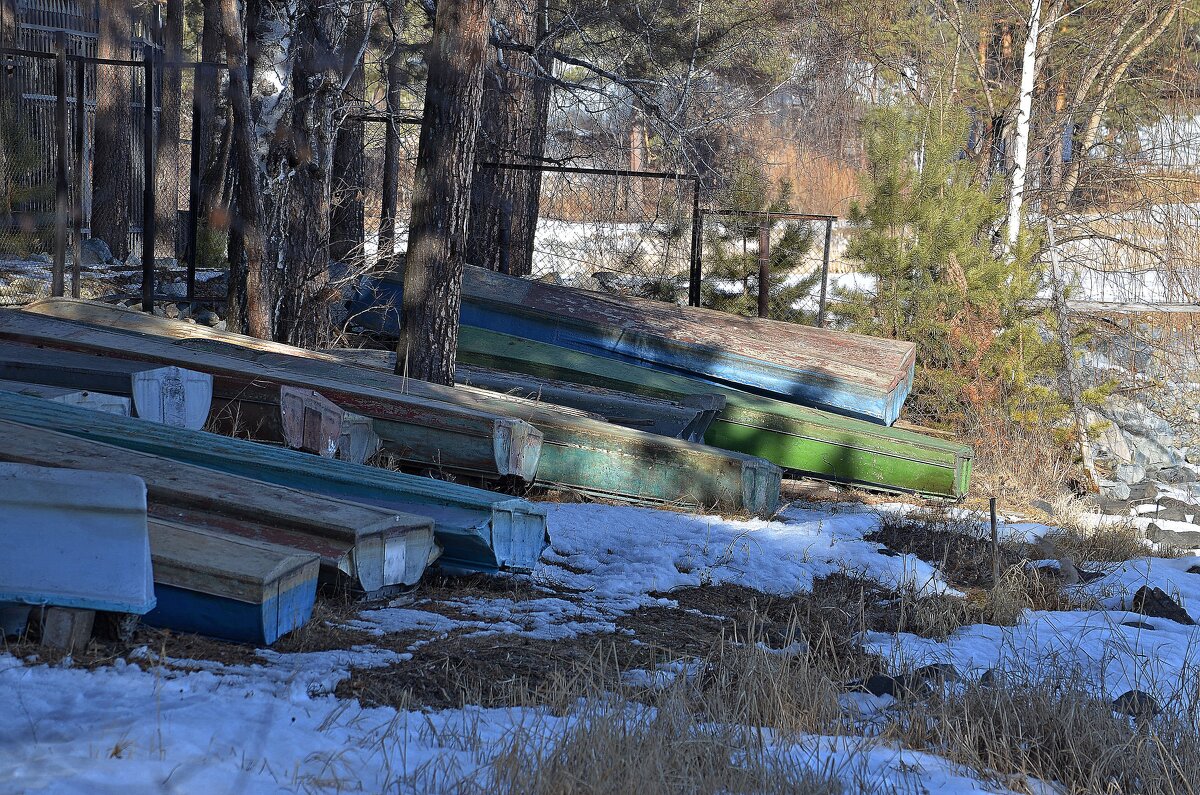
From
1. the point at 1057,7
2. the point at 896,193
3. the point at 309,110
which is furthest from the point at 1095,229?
the point at 309,110

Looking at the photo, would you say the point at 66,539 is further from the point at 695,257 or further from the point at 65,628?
the point at 695,257

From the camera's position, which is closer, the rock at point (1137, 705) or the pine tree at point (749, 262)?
the rock at point (1137, 705)

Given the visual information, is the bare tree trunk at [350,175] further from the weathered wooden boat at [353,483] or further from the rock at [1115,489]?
the rock at [1115,489]

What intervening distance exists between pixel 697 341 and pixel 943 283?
111 inches

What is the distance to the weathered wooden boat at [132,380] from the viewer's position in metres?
4.98

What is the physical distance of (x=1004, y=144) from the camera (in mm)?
13547

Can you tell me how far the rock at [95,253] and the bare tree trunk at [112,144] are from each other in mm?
536

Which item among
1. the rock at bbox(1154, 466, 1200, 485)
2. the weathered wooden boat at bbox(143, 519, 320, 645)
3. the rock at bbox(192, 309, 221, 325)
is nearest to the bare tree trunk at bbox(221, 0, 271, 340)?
the rock at bbox(192, 309, 221, 325)

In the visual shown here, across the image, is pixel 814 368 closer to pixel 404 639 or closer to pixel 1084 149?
pixel 404 639

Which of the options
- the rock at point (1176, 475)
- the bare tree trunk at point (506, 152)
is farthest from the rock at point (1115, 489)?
the bare tree trunk at point (506, 152)

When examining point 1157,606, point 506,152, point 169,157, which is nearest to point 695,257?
point 506,152

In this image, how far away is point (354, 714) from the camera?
2701 millimetres

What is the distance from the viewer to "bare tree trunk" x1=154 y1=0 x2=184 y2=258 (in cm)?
1392

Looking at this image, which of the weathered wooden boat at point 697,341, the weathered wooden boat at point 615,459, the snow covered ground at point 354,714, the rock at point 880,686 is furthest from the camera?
the weathered wooden boat at point 697,341
